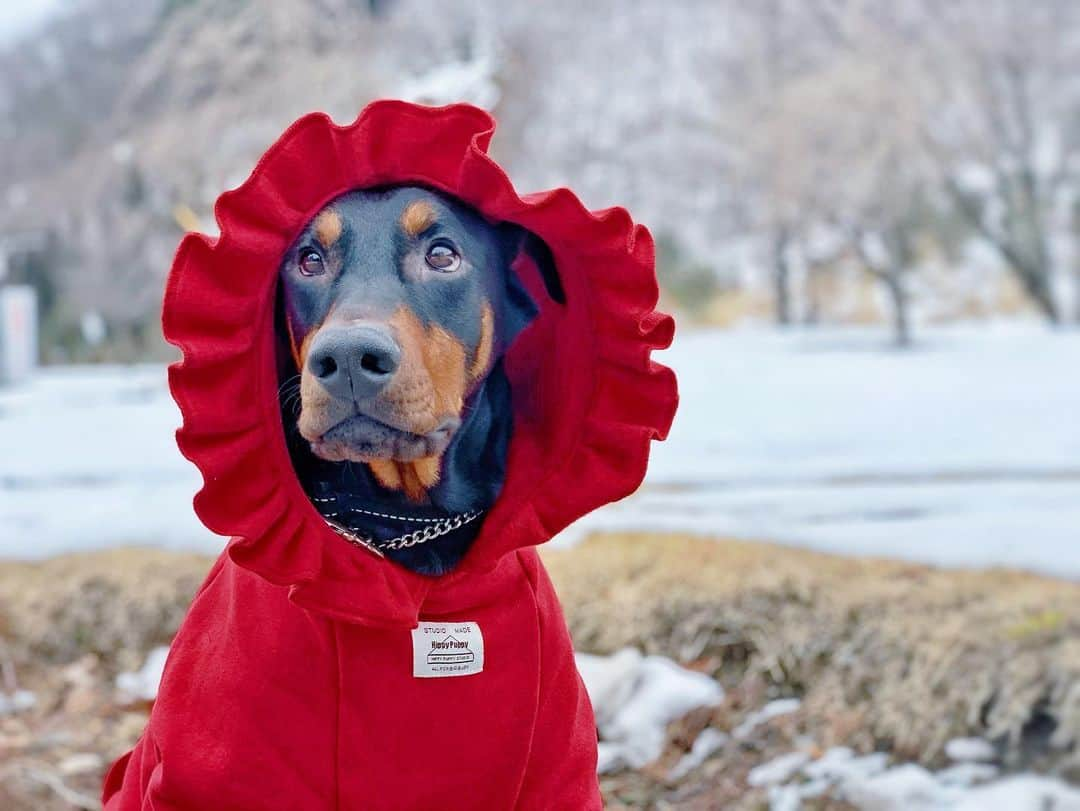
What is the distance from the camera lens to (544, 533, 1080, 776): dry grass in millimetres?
1618

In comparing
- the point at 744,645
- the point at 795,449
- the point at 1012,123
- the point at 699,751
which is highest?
the point at 1012,123

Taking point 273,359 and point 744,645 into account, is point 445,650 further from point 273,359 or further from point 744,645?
point 744,645

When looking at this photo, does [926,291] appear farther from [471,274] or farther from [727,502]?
[471,274]

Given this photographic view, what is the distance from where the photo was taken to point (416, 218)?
1.01 meters

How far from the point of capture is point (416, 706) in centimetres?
101

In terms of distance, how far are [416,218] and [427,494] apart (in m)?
0.28

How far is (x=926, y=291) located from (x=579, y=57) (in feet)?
3.45

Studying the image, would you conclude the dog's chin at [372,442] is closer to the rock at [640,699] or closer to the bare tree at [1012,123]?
the rock at [640,699]

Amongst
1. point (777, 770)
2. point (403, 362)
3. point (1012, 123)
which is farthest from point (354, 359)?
point (1012, 123)

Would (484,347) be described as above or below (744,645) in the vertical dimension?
above

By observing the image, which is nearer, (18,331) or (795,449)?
(795,449)

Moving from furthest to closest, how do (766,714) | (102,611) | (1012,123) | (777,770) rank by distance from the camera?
(1012,123)
(102,611)
(766,714)
(777,770)

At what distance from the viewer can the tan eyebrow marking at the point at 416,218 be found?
1.01 m

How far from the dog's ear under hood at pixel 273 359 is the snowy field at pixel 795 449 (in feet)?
4.22
